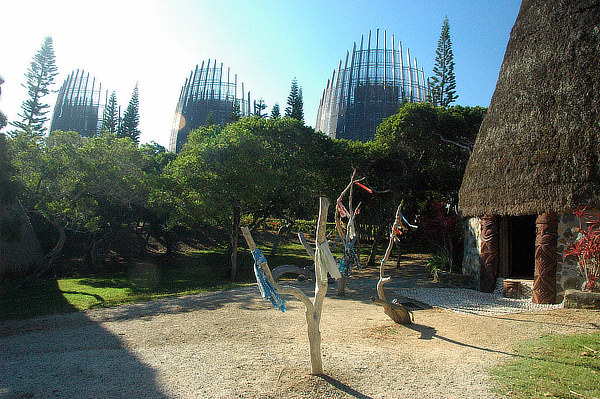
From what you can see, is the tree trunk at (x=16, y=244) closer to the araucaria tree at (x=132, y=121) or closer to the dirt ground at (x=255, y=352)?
the dirt ground at (x=255, y=352)

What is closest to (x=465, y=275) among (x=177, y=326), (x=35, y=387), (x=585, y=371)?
(x=585, y=371)

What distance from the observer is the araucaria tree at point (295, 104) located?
31.4 metres

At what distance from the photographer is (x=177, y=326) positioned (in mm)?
6527

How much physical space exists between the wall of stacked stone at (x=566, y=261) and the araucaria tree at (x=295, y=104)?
2499 centimetres

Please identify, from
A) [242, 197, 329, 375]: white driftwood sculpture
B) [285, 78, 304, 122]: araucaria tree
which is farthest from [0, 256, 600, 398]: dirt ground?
[285, 78, 304, 122]: araucaria tree

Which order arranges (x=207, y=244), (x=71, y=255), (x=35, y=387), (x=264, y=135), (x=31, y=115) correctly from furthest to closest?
(x=31, y=115)
(x=207, y=244)
(x=71, y=255)
(x=264, y=135)
(x=35, y=387)

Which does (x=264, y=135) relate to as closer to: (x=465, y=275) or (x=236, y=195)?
(x=236, y=195)

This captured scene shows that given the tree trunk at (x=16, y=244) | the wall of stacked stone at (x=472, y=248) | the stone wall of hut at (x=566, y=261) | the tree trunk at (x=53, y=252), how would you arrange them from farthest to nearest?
the tree trunk at (x=53, y=252)
the tree trunk at (x=16, y=244)
the wall of stacked stone at (x=472, y=248)
the stone wall of hut at (x=566, y=261)

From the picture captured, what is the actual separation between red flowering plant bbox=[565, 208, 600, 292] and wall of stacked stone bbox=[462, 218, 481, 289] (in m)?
2.63

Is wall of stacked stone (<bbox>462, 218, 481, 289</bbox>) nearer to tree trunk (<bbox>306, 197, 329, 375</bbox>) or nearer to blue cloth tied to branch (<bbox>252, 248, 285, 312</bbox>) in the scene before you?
tree trunk (<bbox>306, 197, 329, 375</bbox>)

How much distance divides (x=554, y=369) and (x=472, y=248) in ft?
22.4

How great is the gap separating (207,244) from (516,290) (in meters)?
19.6

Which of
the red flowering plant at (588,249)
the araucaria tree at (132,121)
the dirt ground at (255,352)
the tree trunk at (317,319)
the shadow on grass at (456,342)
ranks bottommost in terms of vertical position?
the dirt ground at (255,352)

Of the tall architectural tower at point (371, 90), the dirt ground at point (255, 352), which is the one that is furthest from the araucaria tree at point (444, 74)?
the dirt ground at point (255, 352)
